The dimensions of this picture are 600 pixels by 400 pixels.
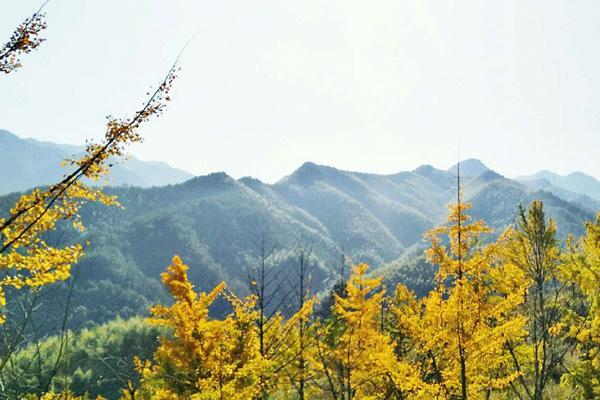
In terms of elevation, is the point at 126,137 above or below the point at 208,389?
above

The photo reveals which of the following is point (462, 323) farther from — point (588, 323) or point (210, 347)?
point (210, 347)

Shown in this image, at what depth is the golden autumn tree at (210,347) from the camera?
803cm

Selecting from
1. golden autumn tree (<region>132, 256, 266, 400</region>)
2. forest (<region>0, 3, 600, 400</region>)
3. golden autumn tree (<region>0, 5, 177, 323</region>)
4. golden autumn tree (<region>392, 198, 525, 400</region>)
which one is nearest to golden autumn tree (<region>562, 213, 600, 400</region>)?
forest (<region>0, 3, 600, 400</region>)

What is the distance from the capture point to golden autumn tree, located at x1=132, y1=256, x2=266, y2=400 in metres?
8.03

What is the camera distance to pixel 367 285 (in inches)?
356

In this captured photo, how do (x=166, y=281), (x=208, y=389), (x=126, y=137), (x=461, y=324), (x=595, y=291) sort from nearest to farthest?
(x=126, y=137) → (x=461, y=324) → (x=208, y=389) → (x=595, y=291) → (x=166, y=281)

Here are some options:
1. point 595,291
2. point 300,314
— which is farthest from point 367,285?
point 595,291

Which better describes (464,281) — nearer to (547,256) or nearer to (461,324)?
(461,324)

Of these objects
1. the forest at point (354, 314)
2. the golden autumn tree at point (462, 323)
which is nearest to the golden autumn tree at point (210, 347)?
the forest at point (354, 314)

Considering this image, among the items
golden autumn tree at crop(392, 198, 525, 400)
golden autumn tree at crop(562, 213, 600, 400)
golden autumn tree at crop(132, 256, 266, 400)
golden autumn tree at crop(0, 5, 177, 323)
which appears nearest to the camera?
golden autumn tree at crop(0, 5, 177, 323)

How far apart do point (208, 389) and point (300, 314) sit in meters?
2.59

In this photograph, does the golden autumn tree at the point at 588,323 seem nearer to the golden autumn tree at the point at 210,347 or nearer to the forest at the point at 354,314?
the forest at the point at 354,314

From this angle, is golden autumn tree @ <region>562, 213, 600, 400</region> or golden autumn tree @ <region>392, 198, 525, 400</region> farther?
golden autumn tree @ <region>562, 213, 600, 400</region>

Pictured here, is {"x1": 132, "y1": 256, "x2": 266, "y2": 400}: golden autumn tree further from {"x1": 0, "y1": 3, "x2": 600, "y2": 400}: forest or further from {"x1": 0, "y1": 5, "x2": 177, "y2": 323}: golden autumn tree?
{"x1": 0, "y1": 5, "x2": 177, "y2": 323}: golden autumn tree
